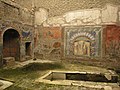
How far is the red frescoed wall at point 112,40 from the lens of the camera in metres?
5.61

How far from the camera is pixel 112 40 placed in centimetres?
566

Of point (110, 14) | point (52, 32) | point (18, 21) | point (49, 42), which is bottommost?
point (49, 42)

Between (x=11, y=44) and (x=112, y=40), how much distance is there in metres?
5.04

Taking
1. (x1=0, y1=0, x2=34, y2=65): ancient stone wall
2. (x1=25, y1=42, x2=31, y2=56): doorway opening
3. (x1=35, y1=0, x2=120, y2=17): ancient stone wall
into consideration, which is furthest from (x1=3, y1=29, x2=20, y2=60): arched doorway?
(x1=35, y1=0, x2=120, y2=17): ancient stone wall

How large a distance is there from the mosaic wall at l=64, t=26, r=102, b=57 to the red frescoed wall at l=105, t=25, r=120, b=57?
366 mm

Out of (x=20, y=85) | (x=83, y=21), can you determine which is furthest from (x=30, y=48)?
(x=20, y=85)

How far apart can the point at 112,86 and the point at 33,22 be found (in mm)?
5642

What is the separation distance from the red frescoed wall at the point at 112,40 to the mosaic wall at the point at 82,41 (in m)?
0.37

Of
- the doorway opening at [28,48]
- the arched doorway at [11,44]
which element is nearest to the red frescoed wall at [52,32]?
the doorway opening at [28,48]

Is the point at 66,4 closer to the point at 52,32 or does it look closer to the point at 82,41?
the point at 52,32

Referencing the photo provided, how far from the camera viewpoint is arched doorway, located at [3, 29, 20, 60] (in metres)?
6.09

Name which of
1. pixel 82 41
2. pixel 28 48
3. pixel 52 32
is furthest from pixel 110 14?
pixel 28 48

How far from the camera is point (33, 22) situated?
7238 millimetres

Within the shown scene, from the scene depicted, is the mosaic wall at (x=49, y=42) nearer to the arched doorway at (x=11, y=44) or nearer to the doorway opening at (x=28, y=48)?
the doorway opening at (x=28, y=48)
